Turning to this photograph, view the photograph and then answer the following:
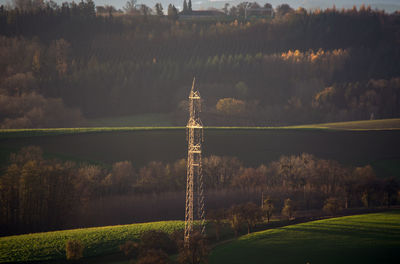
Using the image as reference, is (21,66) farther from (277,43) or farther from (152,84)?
(277,43)

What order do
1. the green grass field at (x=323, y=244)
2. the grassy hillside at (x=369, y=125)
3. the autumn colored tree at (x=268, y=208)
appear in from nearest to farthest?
the green grass field at (x=323, y=244)
the autumn colored tree at (x=268, y=208)
the grassy hillside at (x=369, y=125)

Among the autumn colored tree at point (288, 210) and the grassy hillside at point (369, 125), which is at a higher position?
the grassy hillside at point (369, 125)

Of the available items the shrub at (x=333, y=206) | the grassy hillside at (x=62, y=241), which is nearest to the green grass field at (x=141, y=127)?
the grassy hillside at (x=62, y=241)

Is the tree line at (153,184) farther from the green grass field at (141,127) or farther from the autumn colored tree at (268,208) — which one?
the green grass field at (141,127)

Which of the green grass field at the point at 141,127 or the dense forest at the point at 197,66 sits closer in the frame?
the green grass field at the point at 141,127

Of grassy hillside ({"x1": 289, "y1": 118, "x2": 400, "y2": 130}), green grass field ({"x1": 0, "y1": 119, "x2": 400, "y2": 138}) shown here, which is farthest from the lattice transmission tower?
grassy hillside ({"x1": 289, "y1": 118, "x2": 400, "y2": 130})

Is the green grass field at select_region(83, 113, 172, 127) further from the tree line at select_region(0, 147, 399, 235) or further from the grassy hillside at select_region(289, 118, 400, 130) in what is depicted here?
the grassy hillside at select_region(289, 118, 400, 130)

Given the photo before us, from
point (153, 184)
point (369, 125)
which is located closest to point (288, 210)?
point (153, 184)
